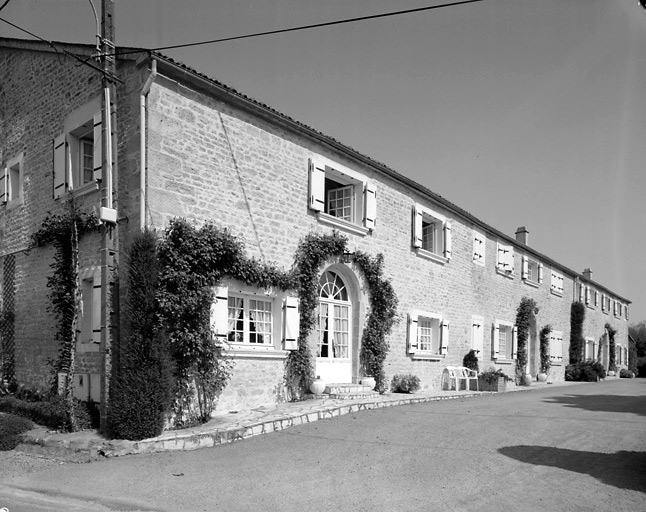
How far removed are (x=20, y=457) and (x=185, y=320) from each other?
2764mm

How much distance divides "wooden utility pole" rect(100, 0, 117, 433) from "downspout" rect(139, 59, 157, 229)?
1.25 feet

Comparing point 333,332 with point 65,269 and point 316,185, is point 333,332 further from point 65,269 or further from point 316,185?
point 65,269

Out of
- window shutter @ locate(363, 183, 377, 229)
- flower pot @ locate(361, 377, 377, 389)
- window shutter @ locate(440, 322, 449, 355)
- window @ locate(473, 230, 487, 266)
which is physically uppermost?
window shutter @ locate(363, 183, 377, 229)

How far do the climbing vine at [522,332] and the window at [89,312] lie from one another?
1647 cm

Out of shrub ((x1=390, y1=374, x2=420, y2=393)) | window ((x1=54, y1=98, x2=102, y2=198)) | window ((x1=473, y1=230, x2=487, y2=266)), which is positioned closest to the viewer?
window ((x1=54, y1=98, x2=102, y2=198))

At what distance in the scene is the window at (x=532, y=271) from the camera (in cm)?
2289

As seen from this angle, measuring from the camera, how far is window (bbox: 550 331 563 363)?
960 inches

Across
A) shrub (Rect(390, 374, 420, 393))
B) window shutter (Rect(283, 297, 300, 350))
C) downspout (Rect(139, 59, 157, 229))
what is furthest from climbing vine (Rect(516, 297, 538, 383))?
downspout (Rect(139, 59, 157, 229))

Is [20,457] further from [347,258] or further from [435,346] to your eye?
[435,346]

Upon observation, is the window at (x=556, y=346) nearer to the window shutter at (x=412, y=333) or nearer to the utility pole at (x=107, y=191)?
the window shutter at (x=412, y=333)

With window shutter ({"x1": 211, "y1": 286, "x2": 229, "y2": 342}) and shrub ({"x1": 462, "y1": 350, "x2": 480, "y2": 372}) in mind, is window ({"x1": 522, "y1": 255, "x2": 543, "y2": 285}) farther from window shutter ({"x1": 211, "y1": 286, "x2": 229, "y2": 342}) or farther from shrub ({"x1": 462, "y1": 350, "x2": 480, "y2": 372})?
window shutter ({"x1": 211, "y1": 286, "x2": 229, "y2": 342})

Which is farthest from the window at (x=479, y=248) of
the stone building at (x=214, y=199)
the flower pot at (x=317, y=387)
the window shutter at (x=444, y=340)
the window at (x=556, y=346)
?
the flower pot at (x=317, y=387)

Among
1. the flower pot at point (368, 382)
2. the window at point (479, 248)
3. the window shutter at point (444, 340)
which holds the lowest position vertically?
the flower pot at point (368, 382)

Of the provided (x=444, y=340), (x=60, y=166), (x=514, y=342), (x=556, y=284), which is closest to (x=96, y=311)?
(x=60, y=166)
